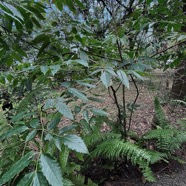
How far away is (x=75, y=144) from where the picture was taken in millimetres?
501

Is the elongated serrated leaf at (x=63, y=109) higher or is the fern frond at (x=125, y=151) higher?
the elongated serrated leaf at (x=63, y=109)

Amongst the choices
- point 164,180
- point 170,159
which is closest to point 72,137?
point 164,180

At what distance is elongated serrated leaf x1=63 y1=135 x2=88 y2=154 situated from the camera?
49 centimetres

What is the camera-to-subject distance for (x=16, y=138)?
2.94 ft

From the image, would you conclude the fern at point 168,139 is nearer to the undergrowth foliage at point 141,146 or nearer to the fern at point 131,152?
the undergrowth foliage at point 141,146

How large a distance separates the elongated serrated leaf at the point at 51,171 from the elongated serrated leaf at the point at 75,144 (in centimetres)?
6

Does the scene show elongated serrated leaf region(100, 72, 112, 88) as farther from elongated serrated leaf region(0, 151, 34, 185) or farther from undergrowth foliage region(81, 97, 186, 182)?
undergrowth foliage region(81, 97, 186, 182)

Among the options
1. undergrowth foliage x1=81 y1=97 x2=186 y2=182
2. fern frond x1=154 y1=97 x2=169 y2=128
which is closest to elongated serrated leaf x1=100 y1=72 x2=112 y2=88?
undergrowth foliage x1=81 y1=97 x2=186 y2=182

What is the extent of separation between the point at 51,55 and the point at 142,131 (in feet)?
6.47

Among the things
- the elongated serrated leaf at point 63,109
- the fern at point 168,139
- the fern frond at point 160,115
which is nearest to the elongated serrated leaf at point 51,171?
the elongated serrated leaf at point 63,109

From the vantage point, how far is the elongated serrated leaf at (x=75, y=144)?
0.49m

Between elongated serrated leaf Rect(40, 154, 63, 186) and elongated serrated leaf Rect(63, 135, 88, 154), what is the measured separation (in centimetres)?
6

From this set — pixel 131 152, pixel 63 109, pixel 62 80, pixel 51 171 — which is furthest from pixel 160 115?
pixel 51 171

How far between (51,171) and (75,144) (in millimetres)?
97
